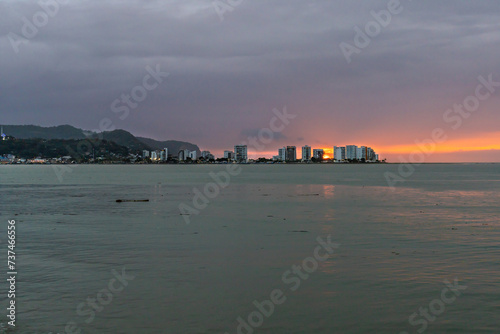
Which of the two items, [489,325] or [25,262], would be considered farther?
[25,262]

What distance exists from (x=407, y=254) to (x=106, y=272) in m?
14.1

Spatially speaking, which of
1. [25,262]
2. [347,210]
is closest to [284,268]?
[25,262]

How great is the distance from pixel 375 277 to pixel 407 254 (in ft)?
18.3

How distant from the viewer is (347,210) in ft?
158

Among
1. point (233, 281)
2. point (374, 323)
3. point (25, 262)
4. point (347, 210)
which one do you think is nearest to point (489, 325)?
point (374, 323)

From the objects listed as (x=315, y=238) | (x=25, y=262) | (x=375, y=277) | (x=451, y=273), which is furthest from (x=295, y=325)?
(x=315, y=238)

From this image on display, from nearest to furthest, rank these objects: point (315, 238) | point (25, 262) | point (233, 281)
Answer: point (233, 281)
point (25, 262)
point (315, 238)

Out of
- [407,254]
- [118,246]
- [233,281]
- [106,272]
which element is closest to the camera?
[233,281]

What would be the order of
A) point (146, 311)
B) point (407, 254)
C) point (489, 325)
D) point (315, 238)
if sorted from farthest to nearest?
point (315, 238) → point (407, 254) → point (146, 311) → point (489, 325)

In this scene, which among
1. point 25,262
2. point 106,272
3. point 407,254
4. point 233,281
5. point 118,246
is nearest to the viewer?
point 233,281

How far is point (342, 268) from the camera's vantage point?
20.9 metres

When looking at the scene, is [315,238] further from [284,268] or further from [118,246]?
[118,246]

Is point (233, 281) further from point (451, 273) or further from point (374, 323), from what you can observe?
point (451, 273)

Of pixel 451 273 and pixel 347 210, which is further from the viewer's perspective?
pixel 347 210
